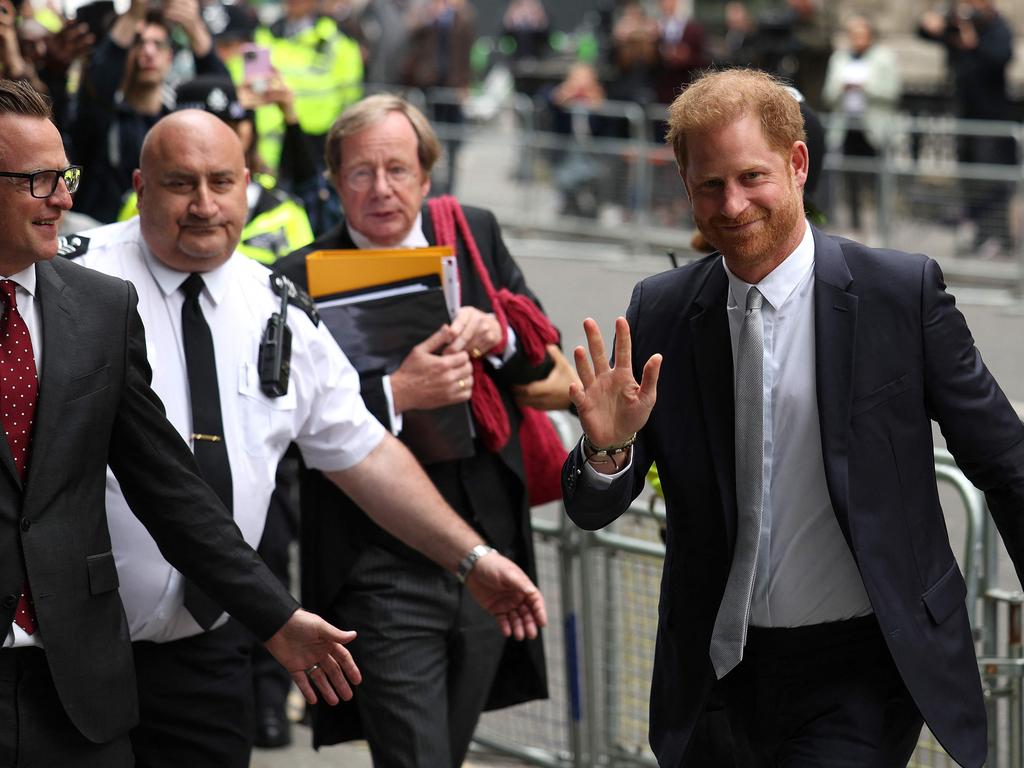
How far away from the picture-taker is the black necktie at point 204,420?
4000 millimetres

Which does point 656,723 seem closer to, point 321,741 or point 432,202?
point 321,741

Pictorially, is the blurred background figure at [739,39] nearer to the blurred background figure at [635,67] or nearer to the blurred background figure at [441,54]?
the blurred background figure at [635,67]

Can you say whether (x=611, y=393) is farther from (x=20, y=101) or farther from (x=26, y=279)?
(x=20, y=101)

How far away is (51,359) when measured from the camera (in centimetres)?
329

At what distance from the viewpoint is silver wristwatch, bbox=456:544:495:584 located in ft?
14.0

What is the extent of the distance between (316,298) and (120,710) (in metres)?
1.50

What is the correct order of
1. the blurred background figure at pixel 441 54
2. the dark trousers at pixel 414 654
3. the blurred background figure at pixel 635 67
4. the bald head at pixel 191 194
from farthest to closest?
the blurred background figure at pixel 441 54, the blurred background figure at pixel 635 67, the dark trousers at pixel 414 654, the bald head at pixel 191 194

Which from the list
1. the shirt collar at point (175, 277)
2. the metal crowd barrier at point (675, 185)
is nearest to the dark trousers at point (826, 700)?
the shirt collar at point (175, 277)

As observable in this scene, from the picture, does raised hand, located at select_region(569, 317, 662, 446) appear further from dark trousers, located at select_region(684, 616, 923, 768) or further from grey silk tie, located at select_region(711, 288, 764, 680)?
dark trousers, located at select_region(684, 616, 923, 768)

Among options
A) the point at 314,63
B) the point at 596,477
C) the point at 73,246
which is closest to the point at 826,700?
the point at 596,477

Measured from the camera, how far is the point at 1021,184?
11.0 meters

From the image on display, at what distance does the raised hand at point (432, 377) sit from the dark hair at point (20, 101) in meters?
1.46

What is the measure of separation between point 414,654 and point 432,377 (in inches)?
30.8

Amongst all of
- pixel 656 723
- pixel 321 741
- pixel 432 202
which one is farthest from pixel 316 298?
pixel 656 723
